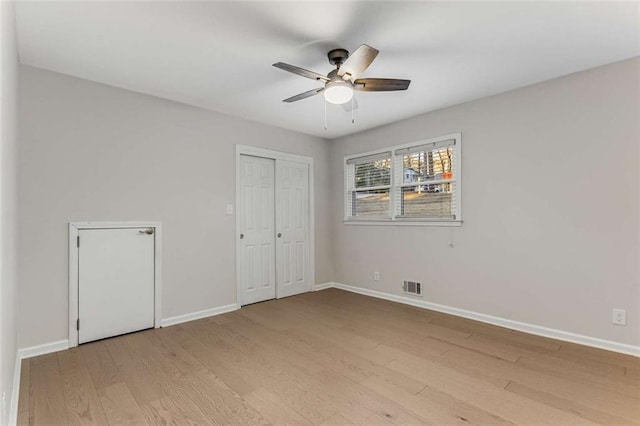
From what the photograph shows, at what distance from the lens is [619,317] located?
272 centimetres

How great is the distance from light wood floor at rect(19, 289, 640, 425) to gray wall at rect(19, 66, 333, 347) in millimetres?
532

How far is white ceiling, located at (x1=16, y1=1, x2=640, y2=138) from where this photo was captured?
203 centimetres

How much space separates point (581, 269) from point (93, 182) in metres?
4.65

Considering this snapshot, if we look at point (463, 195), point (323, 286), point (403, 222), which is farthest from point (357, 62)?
point (323, 286)

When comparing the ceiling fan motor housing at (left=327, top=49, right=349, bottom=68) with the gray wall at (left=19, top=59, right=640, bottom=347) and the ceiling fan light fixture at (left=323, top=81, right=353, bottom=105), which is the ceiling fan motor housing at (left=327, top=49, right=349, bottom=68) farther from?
the gray wall at (left=19, top=59, right=640, bottom=347)

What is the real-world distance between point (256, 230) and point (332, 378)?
2.48m

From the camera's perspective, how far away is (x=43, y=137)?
282 cm

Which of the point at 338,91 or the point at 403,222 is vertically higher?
the point at 338,91

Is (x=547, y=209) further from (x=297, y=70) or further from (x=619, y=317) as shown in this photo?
(x=297, y=70)

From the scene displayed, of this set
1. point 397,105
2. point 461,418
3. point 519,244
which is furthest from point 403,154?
point 461,418

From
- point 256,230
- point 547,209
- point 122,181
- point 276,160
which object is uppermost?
point 276,160

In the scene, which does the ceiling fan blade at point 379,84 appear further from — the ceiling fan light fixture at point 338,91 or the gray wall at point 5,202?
the gray wall at point 5,202

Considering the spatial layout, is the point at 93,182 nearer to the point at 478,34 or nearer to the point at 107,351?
the point at 107,351

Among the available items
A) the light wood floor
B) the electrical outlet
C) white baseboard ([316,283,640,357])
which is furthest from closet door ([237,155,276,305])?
the electrical outlet
